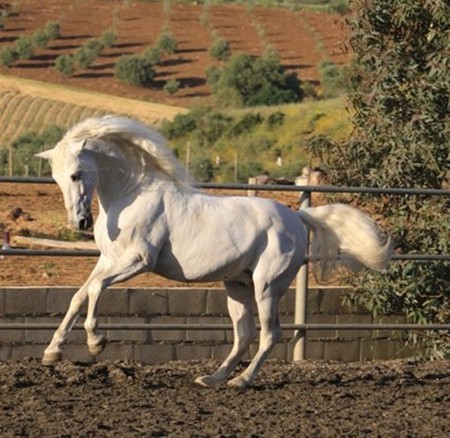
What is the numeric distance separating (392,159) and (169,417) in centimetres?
583

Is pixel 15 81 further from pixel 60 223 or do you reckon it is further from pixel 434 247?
pixel 434 247

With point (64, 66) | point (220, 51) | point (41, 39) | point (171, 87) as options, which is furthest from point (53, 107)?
point (220, 51)

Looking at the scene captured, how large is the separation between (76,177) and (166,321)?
12.4 feet

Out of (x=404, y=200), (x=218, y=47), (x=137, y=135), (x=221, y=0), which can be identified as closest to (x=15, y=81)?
(x=218, y=47)

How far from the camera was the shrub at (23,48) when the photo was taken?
2876 inches

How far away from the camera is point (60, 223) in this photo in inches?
878

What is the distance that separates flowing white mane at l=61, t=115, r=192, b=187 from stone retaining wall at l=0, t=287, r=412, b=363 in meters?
2.98

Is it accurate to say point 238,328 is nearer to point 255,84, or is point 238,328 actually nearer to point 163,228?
point 163,228

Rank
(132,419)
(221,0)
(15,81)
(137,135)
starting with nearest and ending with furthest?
(132,419), (137,135), (15,81), (221,0)

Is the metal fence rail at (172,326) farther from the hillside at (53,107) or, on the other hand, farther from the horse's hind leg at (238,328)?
the hillside at (53,107)

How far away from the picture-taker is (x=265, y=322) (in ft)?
28.3

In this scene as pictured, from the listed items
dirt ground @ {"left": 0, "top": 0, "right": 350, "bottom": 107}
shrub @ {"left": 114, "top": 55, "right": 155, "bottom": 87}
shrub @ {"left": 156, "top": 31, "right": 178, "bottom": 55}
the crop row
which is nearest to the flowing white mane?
the crop row

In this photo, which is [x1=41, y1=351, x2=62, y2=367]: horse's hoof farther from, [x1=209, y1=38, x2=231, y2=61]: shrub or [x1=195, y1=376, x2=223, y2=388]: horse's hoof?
[x1=209, y1=38, x2=231, y2=61]: shrub

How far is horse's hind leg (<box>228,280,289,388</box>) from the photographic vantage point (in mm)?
8555
